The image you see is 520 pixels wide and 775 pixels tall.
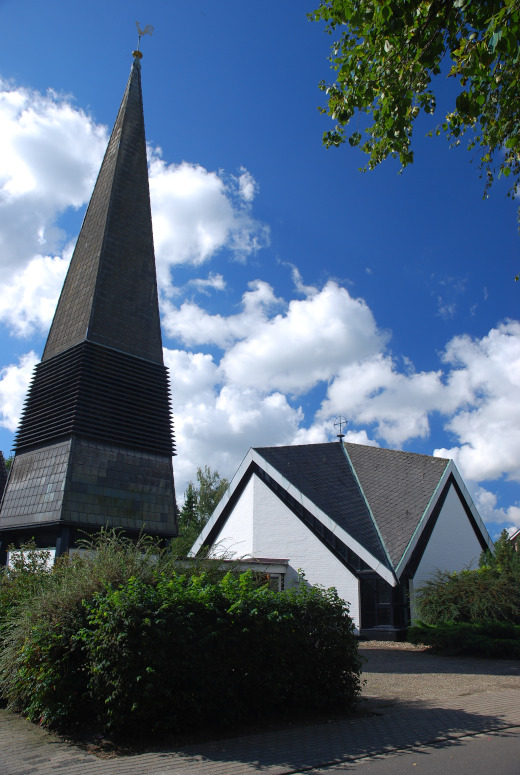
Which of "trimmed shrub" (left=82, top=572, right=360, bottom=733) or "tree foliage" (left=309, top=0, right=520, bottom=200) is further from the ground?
"tree foliage" (left=309, top=0, right=520, bottom=200)

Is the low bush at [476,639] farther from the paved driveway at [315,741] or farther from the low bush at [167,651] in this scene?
the low bush at [167,651]

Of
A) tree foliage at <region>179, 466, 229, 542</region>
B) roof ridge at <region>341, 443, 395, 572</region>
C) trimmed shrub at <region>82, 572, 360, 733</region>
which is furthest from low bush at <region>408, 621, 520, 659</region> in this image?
tree foliage at <region>179, 466, 229, 542</region>

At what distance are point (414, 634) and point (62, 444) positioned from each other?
514 inches

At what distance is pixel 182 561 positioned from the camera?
10.3m

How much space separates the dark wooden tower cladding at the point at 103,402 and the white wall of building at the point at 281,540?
4.03 m

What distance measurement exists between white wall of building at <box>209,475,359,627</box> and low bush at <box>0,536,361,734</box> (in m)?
13.0

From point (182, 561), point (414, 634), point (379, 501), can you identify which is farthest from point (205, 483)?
point (182, 561)

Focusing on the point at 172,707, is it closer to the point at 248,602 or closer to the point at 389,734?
the point at 248,602

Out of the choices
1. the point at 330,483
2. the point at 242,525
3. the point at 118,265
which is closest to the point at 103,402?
the point at 118,265

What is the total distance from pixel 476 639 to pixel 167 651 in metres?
12.2

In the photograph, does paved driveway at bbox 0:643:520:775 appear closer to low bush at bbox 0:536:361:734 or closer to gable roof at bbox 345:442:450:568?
low bush at bbox 0:536:361:734

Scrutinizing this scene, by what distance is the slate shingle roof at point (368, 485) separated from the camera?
845 inches

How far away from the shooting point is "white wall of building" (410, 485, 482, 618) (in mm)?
21844

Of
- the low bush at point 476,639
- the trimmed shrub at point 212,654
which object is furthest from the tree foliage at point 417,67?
the low bush at point 476,639
